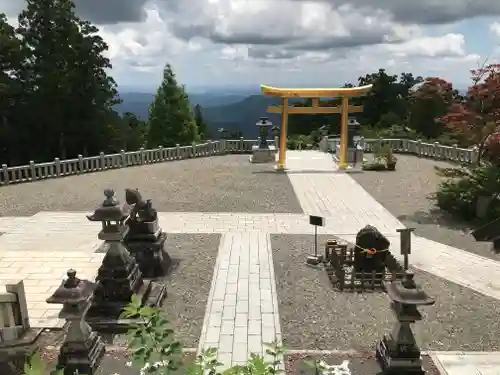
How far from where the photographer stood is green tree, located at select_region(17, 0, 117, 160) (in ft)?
92.0

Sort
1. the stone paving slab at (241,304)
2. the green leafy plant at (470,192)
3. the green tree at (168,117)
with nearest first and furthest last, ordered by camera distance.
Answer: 1. the stone paving slab at (241,304)
2. the green leafy plant at (470,192)
3. the green tree at (168,117)

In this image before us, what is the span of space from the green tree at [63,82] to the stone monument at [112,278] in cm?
2168

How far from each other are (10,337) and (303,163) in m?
18.5

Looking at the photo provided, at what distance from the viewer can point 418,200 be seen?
1775cm

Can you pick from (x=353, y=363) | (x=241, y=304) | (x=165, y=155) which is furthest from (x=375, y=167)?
(x=353, y=363)

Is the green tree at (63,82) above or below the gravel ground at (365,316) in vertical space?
above

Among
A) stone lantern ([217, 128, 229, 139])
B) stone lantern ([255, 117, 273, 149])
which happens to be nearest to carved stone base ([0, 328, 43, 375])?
stone lantern ([255, 117, 273, 149])

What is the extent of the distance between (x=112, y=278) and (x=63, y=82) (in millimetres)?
22099

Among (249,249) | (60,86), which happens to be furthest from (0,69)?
(249,249)

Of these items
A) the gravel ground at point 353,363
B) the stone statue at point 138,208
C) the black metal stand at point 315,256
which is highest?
the stone statue at point 138,208

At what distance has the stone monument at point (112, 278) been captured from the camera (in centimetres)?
870

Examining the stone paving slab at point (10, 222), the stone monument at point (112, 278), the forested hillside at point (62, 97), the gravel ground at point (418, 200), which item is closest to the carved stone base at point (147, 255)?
the stone monument at point (112, 278)

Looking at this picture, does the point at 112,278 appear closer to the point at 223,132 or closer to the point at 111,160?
the point at 111,160

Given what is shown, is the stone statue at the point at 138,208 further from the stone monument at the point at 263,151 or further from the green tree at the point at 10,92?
the green tree at the point at 10,92
